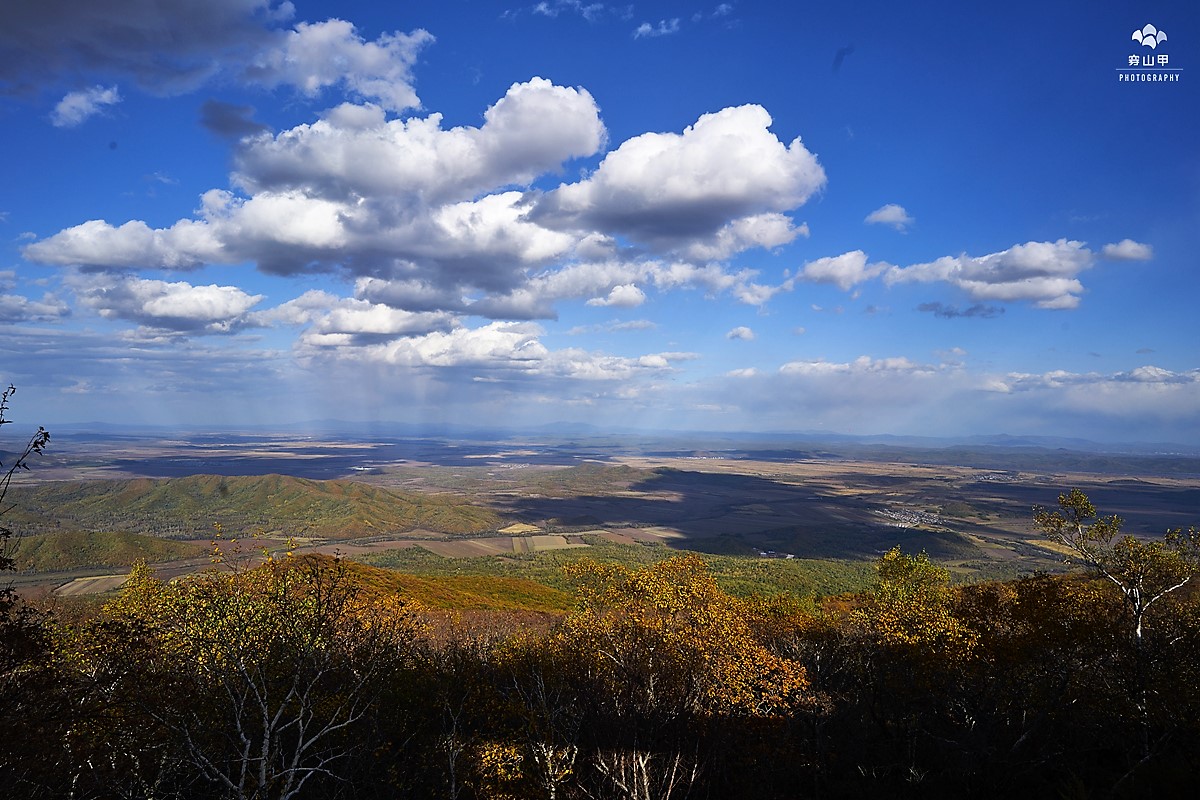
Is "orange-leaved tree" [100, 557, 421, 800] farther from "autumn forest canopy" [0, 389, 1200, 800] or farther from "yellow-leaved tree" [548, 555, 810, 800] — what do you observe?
"yellow-leaved tree" [548, 555, 810, 800]

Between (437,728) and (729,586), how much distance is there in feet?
281

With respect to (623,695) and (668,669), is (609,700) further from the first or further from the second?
(668,669)

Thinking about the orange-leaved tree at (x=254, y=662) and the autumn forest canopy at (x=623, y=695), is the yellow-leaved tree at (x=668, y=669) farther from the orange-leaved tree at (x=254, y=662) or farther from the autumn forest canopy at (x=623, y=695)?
the orange-leaved tree at (x=254, y=662)

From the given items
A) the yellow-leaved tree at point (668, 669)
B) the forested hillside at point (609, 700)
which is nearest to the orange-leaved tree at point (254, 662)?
the forested hillside at point (609, 700)

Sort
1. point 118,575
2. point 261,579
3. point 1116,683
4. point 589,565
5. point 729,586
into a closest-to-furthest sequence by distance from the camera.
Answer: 1. point 1116,683
2. point 261,579
3. point 589,565
4. point 729,586
5. point 118,575

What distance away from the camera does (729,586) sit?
350 feet

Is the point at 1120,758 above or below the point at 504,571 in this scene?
above

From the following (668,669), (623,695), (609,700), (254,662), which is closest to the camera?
(254,662)

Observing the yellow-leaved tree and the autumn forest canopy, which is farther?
the yellow-leaved tree

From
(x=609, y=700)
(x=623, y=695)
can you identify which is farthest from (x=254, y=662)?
(x=623, y=695)

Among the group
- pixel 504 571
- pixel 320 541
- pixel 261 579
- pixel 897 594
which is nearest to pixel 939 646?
pixel 897 594

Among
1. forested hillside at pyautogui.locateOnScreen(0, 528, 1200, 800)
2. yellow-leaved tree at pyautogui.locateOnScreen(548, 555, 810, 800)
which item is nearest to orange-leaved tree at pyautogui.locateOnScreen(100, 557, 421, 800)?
forested hillside at pyautogui.locateOnScreen(0, 528, 1200, 800)

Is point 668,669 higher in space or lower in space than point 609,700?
higher

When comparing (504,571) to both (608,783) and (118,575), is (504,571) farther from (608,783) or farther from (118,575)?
(608,783)
